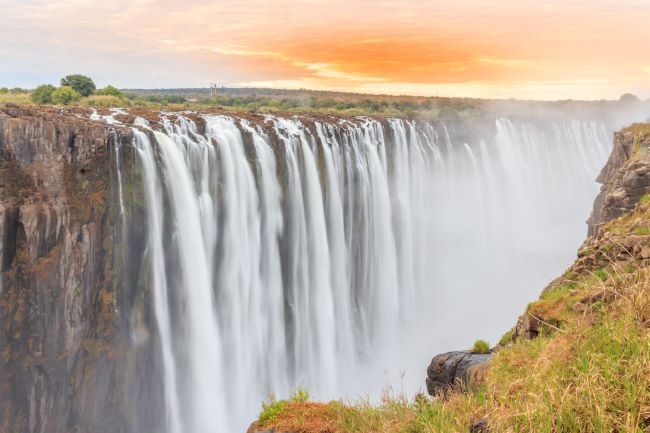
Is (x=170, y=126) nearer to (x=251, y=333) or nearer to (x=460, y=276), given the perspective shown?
(x=251, y=333)

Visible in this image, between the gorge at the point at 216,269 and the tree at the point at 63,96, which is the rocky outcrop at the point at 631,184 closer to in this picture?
the gorge at the point at 216,269

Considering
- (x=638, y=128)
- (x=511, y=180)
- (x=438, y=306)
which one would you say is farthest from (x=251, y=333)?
(x=511, y=180)

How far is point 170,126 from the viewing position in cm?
2439

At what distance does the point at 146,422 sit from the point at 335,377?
11310 millimetres

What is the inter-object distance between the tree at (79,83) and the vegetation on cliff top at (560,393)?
4569cm

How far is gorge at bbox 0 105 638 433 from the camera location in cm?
1888

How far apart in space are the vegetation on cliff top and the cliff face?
13.0 metres

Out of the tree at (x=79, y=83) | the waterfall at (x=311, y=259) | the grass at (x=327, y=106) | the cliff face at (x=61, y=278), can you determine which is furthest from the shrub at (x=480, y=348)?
Answer: the tree at (x=79, y=83)

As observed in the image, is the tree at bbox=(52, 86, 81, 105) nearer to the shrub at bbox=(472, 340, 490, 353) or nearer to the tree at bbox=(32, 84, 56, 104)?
the tree at bbox=(32, 84, 56, 104)

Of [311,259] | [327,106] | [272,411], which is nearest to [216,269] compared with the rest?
[311,259]

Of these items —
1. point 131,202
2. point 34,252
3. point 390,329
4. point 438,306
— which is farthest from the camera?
point 438,306

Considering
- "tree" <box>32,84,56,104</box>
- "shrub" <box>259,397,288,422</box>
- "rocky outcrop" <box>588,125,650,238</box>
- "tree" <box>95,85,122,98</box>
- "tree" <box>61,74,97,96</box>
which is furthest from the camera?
"tree" <box>61,74,97,96</box>

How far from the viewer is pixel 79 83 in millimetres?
48156

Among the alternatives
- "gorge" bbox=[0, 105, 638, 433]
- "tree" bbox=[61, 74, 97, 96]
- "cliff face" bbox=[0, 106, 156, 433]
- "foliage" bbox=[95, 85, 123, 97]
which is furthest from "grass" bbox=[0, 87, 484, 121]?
"cliff face" bbox=[0, 106, 156, 433]
